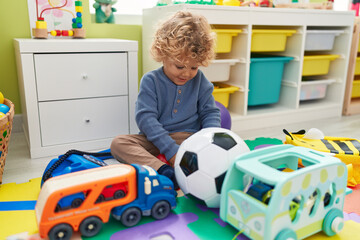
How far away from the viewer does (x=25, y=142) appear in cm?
163

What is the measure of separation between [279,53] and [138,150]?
1.32m

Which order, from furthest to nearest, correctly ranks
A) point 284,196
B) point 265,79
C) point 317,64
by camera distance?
point 317,64
point 265,79
point 284,196

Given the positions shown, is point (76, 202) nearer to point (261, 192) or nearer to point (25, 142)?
point (261, 192)

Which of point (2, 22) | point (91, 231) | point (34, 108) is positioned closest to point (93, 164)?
point (91, 231)

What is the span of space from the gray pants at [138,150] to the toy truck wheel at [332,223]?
1.70 ft

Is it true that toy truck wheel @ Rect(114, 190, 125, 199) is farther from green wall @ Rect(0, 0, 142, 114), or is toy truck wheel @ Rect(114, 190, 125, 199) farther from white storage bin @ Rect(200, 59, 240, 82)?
green wall @ Rect(0, 0, 142, 114)

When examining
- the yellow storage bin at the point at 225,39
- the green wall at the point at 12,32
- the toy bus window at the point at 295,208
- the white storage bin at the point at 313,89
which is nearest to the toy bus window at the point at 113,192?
the toy bus window at the point at 295,208

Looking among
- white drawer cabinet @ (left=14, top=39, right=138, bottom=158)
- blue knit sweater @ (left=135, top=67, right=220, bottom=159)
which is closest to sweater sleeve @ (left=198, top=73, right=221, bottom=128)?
blue knit sweater @ (left=135, top=67, right=220, bottom=159)

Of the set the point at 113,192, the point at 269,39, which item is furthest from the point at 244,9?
the point at 113,192

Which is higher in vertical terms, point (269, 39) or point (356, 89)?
point (269, 39)

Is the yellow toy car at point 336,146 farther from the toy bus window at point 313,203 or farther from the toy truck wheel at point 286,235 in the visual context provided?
the toy truck wheel at point 286,235

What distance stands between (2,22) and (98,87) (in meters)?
0.64

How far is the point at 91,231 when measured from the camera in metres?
0.85

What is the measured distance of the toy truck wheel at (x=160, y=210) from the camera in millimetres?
921
